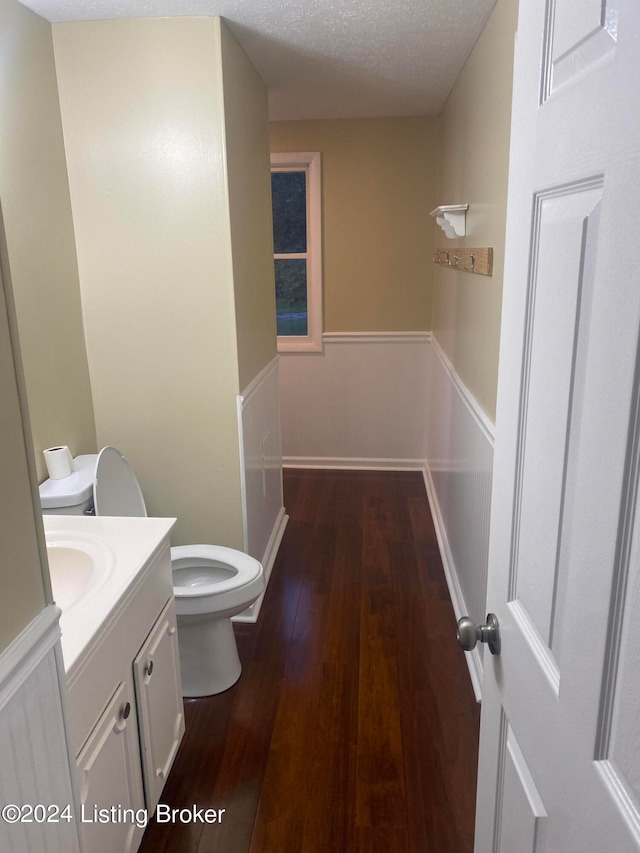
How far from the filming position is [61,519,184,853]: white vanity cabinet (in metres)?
1.31

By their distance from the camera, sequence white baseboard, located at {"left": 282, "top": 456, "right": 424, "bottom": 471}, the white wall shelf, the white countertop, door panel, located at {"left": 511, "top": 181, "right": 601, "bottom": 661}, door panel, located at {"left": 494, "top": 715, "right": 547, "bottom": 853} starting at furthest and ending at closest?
white baseboard, located at {"left": 282, "top": 456, "right": 424, "bottom": 471}
the white wall shelf
the white countertop
door panel, located at {"left": 494, "top": 715, "right": 547, "bottom": 853}
door panel, located at {"left": 511, "top": 181, "right": 601, "bottom": 661}

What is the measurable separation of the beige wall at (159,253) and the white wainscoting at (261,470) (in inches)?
2.5

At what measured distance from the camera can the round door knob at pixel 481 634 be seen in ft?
3.47

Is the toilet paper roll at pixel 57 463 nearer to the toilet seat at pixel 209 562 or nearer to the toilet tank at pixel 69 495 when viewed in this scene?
the toilet tank at pixel 69 495

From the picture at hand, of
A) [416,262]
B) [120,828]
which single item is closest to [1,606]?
[120,828]

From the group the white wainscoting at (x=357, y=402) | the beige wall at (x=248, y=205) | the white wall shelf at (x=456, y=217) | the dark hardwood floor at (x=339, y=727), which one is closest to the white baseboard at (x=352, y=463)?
the white wainscoting at (x=357, y=402)

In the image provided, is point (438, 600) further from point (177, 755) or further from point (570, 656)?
point (570, 656)

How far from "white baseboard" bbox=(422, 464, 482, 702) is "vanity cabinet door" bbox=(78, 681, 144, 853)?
121cm

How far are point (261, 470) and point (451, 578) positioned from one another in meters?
1.04

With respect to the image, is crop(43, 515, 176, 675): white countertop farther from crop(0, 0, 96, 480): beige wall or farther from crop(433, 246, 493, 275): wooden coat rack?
crop(433, 246, 493, 275): wooden coat rack

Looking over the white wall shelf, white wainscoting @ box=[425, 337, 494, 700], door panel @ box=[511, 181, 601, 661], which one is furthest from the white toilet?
the white wall shelf

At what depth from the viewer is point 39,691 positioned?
3.30 ft

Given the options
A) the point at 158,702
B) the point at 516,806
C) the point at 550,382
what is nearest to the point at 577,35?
the point at 550,382

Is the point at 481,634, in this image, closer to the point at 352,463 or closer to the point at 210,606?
the point at 210,606
